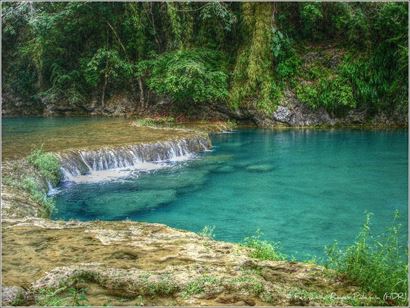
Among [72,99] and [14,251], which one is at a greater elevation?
[72,99]

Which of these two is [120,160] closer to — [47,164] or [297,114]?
[47,164]

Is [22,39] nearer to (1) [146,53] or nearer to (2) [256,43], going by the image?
(1) [146,53]

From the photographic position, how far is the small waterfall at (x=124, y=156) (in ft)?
38.7

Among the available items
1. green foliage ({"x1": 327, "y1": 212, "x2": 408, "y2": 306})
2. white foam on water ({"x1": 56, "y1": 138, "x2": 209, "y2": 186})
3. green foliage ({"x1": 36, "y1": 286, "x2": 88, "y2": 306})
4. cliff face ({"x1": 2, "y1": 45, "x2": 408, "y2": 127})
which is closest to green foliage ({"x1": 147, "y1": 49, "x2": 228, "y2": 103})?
cliff face ({"x1": 2, "y1": 45, "x2": 408, "y2": 127})

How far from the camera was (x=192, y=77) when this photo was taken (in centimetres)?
1981

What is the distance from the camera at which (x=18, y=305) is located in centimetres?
379

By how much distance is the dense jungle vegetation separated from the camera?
64.4 feet

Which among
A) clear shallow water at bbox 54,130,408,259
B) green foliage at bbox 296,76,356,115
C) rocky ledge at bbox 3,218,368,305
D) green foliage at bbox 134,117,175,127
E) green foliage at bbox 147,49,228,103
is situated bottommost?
clear shallow water at bbox 54,130,408,259

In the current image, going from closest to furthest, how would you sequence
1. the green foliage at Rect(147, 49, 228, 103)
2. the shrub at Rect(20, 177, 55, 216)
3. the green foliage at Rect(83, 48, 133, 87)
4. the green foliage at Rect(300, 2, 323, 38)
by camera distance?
the shrub at Rect(20, 177, 55, 216)
the green foliage at Rect(147, 49, 228, 103)
the green foliage at Rect(300, 2, 323, 38)
the green foliage at Rect(83, 48, 133, 87)

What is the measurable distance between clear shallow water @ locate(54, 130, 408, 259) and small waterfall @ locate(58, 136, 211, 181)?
69 centimetres

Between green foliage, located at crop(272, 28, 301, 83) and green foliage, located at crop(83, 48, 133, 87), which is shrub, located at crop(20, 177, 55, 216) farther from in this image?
green foliage, located at crop(83, 48, 133, 87)

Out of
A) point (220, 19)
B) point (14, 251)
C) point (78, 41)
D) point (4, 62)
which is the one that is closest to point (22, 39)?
point (4, 62)

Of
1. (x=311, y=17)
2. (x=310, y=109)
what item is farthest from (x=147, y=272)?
(x=311, y=17)

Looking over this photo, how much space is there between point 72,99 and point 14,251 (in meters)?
20.2
